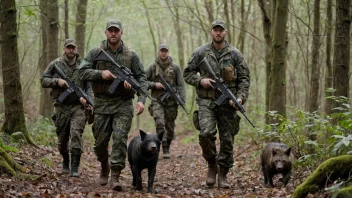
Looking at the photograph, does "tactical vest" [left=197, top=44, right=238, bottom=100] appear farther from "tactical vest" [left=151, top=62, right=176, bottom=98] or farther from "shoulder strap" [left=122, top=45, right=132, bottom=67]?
"tactical vest" [left=151, top=62, right=176, bottom=98]

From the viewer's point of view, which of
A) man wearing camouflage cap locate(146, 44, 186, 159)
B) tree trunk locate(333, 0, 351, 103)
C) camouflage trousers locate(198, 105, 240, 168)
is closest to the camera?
camouflage trousers locate(198, 105, 240, 168)

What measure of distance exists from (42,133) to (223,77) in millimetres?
7351

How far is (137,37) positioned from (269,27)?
3195 cm

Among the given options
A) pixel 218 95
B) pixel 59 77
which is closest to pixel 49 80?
pixel 59 77

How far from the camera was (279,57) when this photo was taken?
30.1 ft

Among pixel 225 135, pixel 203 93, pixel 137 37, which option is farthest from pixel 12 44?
pixel 137 37

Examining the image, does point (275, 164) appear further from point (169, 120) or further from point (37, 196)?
point (169, 120)

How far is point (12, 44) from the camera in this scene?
8828mm

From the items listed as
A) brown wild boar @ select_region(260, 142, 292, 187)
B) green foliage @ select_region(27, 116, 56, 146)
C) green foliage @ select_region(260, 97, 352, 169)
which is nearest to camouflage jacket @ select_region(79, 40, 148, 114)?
brown wild boar @ select_region(260, 142, 292, 187)

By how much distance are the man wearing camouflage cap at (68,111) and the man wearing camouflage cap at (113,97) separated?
116 cm

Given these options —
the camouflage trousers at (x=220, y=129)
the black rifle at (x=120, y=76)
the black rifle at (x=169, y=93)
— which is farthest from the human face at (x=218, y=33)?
the black rifle at (x=169, y=93)

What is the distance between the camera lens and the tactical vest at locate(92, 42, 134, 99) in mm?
7193

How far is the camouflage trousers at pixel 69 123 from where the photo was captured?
8445 millimetres

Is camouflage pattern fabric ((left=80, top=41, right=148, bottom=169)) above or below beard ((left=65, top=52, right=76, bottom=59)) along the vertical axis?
below
